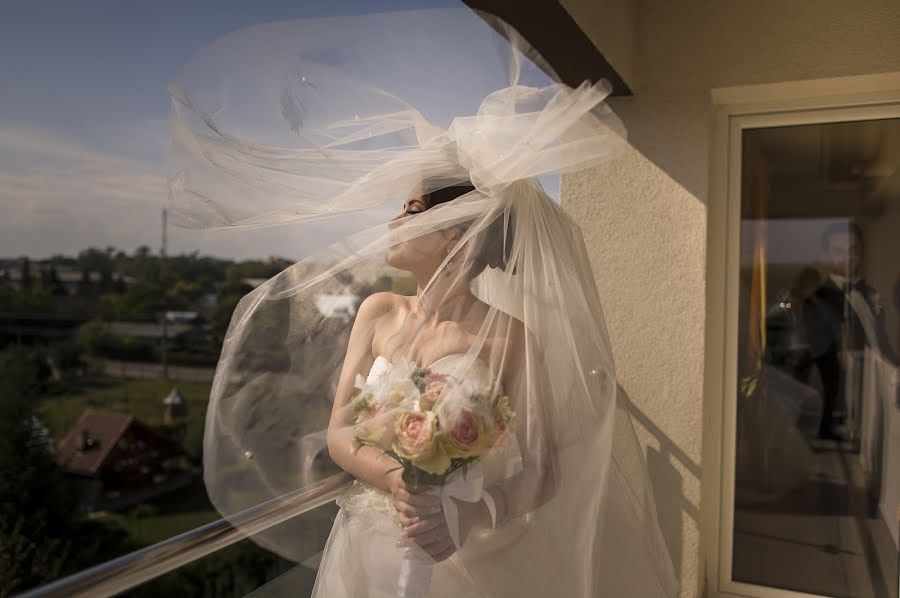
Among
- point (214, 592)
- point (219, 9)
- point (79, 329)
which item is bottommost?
point (214, 592)

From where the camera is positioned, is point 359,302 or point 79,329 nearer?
point 359,302

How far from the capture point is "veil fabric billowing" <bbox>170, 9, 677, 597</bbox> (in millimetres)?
1671

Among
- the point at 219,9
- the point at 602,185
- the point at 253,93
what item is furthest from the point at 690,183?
the point at 219,9

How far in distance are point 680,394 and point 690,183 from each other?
0.82 m

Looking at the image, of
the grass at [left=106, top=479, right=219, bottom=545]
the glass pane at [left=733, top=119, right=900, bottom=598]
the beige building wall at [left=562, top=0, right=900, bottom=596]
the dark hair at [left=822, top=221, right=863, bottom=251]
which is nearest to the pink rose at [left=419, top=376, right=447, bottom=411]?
the beige building wall at [left=562, top=0, right=900, bottom=596]

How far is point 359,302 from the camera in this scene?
72.7 inches

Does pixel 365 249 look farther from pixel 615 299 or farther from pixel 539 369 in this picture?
pixel 615 299

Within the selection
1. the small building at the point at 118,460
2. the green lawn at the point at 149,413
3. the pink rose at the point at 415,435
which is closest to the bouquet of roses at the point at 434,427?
the pink rose at the point at 415,435

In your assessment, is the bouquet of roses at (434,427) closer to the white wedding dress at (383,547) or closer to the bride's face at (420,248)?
the white wedding dress at (383,547)

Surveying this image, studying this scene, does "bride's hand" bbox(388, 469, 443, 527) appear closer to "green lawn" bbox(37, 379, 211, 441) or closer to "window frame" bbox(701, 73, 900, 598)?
"window frame" bbox(701, 73, 900, 598)

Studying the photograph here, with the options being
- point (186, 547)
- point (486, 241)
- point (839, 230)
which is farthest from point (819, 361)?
point (186, 547)

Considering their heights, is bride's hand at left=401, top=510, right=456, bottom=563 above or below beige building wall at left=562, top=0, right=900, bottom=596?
below

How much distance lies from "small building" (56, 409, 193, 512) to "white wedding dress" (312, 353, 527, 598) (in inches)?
1109

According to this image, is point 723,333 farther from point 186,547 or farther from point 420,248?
point 186,547
